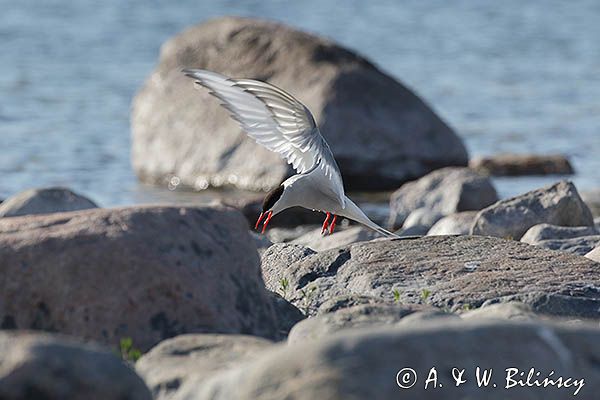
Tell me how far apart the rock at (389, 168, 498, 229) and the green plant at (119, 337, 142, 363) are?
732cm

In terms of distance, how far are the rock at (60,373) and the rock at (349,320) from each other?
0.93 m

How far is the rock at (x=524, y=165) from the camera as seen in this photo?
1530 centimetres

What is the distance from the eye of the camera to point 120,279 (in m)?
4.99

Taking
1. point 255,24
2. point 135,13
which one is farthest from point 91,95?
point 135,13

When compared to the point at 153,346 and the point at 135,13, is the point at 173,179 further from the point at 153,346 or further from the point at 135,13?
the point at 135,13

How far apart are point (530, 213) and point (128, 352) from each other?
517 centimetres

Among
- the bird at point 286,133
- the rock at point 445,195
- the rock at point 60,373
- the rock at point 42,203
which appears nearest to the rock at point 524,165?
the rock at point 445,195

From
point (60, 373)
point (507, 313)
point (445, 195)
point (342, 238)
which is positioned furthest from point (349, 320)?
point (445, 195)

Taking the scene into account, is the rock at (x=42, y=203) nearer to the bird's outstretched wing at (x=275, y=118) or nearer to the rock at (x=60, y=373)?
the bird's outstretched wing at (x=275, y=118)

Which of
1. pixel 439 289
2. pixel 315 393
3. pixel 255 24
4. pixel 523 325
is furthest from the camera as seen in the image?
pixel 255 24

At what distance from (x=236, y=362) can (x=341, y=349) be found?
0.81 meters

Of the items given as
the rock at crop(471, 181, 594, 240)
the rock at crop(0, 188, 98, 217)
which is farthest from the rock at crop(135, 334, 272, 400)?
the rock at crop(0, 188, 98, 217)

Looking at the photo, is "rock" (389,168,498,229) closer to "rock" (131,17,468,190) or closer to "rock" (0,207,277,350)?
"rock" (131,17,468,190)

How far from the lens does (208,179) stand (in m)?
14.6
